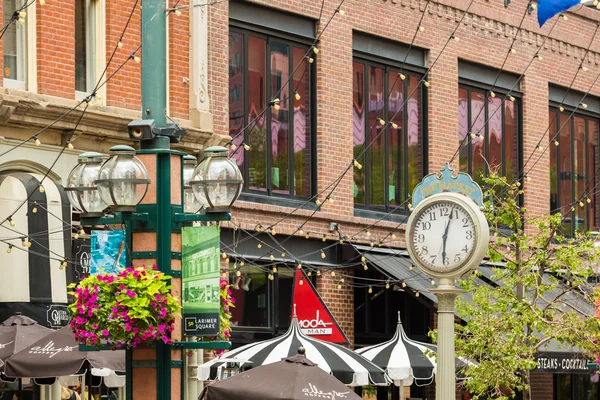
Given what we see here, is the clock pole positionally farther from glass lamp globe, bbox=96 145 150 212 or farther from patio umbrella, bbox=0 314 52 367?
patio umbrella, bbox=0 314 52 367

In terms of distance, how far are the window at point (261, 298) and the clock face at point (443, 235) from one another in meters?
8.38

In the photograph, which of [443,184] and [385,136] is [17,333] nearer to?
[443,184]

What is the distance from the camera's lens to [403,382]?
2139 centimetres

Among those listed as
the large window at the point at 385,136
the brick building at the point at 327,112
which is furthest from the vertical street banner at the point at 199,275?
the large window at the point at 385,136

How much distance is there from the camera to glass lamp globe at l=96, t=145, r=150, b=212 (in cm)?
998

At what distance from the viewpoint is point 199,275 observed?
1034 centimetres

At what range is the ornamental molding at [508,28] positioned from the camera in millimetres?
26078

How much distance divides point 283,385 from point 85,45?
7.78 metres

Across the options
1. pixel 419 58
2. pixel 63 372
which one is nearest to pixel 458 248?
pixel 63 372

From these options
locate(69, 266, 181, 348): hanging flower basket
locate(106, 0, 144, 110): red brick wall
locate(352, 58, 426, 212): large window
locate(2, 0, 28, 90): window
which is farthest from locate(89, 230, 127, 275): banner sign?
locate(352, 58, 426, 212): large window

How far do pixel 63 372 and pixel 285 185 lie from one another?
27.8 ft

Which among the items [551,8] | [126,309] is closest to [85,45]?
[551,8]

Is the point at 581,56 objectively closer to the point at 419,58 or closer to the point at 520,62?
the point at 520,62

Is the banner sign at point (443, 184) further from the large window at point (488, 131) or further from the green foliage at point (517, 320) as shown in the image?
the large window at point (488, 131)
